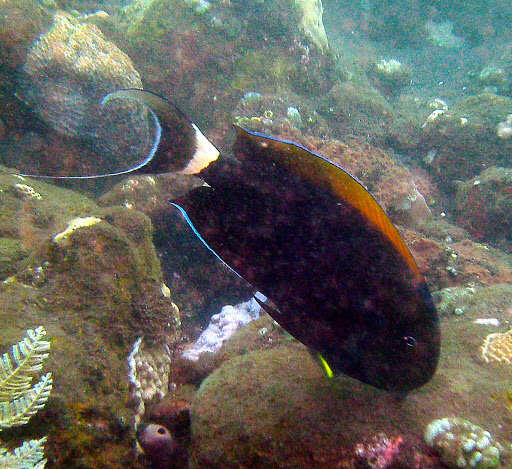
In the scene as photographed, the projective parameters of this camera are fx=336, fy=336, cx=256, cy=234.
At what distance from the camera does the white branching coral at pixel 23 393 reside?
60.2 inches

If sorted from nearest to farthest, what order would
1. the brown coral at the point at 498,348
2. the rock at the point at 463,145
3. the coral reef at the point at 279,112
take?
the brown coral at the point at 498,348
the coral reef at the point at 279,112
the rock at the point at 463,145

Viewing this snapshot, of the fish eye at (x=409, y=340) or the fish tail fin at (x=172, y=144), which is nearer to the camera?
the fish eye at (x=409, y=340)

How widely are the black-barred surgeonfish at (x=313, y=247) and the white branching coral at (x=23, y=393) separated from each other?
1.11m

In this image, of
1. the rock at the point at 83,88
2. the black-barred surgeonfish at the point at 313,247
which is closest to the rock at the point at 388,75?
the rock at the point at 83,88

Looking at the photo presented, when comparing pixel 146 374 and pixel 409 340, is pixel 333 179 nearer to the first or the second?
pixel 409 340

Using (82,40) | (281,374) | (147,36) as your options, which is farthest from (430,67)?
(281,374)

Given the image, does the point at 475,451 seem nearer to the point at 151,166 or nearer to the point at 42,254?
the point at 151,166

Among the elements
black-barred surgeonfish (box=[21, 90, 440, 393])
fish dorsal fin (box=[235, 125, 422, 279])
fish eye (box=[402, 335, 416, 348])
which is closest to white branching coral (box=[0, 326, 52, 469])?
black-barred surgeonfish (box=[21, 90, 440, 393])

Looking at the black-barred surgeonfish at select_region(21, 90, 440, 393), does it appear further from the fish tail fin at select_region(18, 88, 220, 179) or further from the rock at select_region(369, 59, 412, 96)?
the rock at select_region(369, 59, 412, 96)

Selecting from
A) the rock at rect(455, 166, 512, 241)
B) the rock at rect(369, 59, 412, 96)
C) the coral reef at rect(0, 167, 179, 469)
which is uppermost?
the rock at rect(369, 59, 412, 96)

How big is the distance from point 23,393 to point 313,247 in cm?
171

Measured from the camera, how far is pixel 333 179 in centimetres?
159

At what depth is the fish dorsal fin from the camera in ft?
4.97

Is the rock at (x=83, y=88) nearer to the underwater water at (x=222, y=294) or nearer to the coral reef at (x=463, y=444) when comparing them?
the underwater water at (x=222, y=294)
